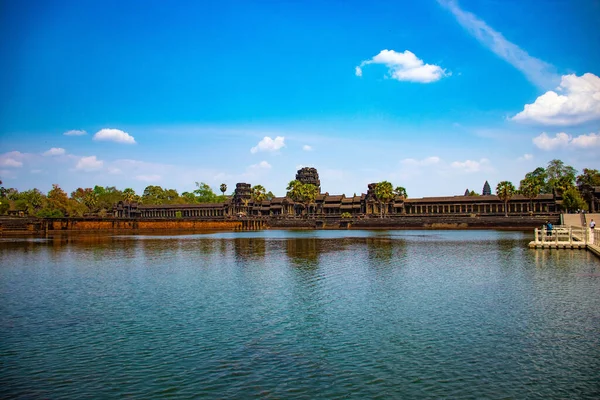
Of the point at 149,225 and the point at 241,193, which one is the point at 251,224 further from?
the point at 241,193

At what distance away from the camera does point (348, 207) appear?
452 ft

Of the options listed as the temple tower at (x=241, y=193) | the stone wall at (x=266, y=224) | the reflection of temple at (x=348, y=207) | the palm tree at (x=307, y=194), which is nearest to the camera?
the stone wall at (x=266, y=224)

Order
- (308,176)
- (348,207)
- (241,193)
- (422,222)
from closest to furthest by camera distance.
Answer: (422,222) → (348,207) → (241,193) → (308,176)

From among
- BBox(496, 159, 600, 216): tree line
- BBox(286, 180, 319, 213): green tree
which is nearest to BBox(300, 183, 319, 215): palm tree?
BBox(286, 180, 319, 213): green tree

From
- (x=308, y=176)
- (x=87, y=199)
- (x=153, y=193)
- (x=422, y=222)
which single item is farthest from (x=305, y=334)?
(x=153, y=193)

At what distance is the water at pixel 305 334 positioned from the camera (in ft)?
38.7

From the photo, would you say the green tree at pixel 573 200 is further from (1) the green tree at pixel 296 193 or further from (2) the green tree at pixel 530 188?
(1) the green tree at pixel 296 193

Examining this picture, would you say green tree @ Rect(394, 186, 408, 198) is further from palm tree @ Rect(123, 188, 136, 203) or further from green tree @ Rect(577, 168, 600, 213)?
palm tree @ Rect(123, 188, 136, 203)

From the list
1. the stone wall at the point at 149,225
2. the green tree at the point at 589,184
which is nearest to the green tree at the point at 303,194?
the stone wall at the point at 149,225

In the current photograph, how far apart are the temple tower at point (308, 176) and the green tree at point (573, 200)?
7556 cm

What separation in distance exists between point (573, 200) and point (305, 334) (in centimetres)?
9931

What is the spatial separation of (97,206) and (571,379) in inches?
6636

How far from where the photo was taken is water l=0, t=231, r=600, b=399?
11.8m

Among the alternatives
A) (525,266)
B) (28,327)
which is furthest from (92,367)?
(525,266)
